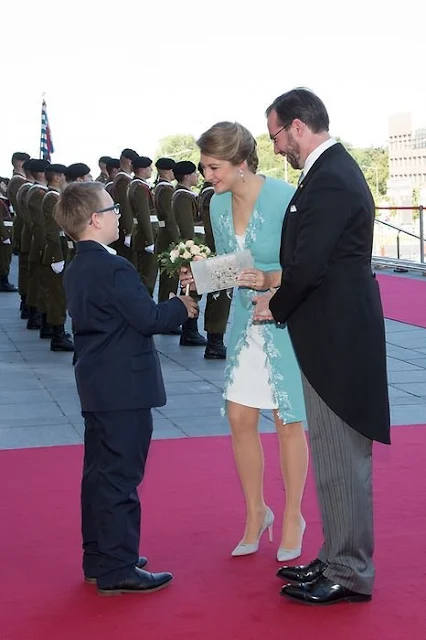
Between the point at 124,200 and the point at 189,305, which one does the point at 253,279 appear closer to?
the point at 189,305

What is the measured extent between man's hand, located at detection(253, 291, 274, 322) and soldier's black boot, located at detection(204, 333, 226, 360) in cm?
596

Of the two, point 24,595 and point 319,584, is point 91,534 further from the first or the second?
point 319,584

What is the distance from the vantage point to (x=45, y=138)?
74.9ft

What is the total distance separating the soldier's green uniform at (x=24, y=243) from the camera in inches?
497

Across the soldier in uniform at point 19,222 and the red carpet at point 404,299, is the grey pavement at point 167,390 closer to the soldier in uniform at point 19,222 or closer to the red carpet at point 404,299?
the red carpet at point 404,299

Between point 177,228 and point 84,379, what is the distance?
7.60 m

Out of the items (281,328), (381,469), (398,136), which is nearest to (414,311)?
(381,469)

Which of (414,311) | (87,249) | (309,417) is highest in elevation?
(87,249)

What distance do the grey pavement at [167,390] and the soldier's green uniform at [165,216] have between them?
54cm

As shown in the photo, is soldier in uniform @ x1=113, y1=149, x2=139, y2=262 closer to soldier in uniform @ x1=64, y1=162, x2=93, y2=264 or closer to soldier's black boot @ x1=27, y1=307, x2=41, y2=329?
soldier's black boot @ x1=27, y1=307, x2=41, y2=329

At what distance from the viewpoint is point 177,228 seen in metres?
11.8

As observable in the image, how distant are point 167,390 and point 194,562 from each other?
4.11 metres

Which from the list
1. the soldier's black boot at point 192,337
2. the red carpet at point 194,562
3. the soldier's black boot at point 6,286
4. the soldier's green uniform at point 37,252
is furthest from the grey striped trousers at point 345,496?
the soldier's black boot at point 6,286

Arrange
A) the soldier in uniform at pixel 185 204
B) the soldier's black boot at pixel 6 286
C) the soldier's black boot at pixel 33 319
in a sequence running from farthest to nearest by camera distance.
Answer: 1. the soldier's black boot at pixel 6 286
2. the soldier's black boot at pixel 33 319
3. the soldier in uniform at pixel 185 204
